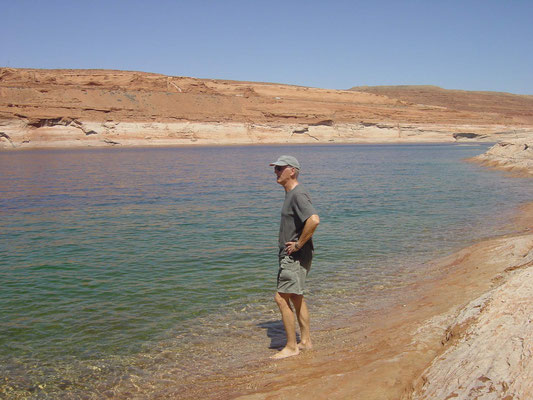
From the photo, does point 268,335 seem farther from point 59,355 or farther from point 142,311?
point 59,355

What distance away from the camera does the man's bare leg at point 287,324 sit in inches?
194

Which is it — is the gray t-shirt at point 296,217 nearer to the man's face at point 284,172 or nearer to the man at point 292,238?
the man at point 292,238

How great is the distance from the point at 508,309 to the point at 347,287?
3660 mm

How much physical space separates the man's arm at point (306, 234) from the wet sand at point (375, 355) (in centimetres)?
111

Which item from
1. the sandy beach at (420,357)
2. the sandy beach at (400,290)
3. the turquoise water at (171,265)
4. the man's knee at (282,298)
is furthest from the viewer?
the turquoise water at (171,265)

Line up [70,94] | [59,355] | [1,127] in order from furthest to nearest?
[70,94], [1,127], [59,355]

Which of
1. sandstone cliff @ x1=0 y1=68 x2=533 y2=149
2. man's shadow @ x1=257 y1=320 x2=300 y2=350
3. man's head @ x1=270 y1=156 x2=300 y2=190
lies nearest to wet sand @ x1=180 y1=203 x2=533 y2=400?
man's shadow @ x1=257 y1=320 x2=300 y2=350

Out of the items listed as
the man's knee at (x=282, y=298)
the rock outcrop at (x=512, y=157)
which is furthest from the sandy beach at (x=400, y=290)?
the man's knee at (x=282, y=298)

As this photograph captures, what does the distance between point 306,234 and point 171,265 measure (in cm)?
468

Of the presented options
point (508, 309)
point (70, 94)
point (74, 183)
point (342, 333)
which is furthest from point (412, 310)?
point (70, 94)

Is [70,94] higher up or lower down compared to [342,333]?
higher up

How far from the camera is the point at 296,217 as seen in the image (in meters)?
4.78

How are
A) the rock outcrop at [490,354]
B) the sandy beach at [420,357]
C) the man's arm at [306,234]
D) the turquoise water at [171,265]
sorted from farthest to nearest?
1. the turquoise water at [171,265]
2. the man's arm at [306,234]
3. the sandy beach at [420,357]
4. the rock outcrop at [490,354]

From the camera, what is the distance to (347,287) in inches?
298
